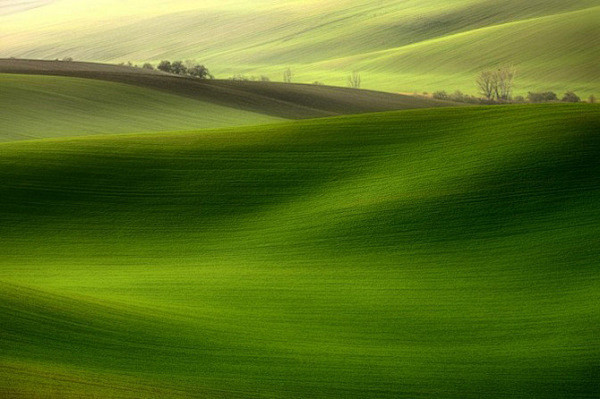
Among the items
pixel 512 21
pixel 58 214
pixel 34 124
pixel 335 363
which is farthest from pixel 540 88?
pixel 335 363

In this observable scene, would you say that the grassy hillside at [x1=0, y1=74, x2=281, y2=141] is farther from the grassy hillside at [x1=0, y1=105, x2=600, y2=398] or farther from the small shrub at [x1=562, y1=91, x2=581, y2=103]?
the small shrub at [x1=562, y1=91, x2=581, y2=103]

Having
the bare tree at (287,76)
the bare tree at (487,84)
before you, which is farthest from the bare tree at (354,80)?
the bare tree at (487,84)

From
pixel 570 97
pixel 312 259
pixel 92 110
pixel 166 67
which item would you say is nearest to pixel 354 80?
pixel 166 67

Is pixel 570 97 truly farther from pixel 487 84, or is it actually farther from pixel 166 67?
pixel 166 67

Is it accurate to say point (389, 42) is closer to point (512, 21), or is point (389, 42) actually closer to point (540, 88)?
point (512, 21)

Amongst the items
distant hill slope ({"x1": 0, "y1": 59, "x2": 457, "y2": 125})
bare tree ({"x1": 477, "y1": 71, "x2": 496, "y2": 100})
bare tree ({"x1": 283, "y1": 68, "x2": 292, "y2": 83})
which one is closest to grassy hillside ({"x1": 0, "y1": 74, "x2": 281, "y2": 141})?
distant hill slope ({"x1": 0, "y1": 59, "x2": 457, "y2": 125})
